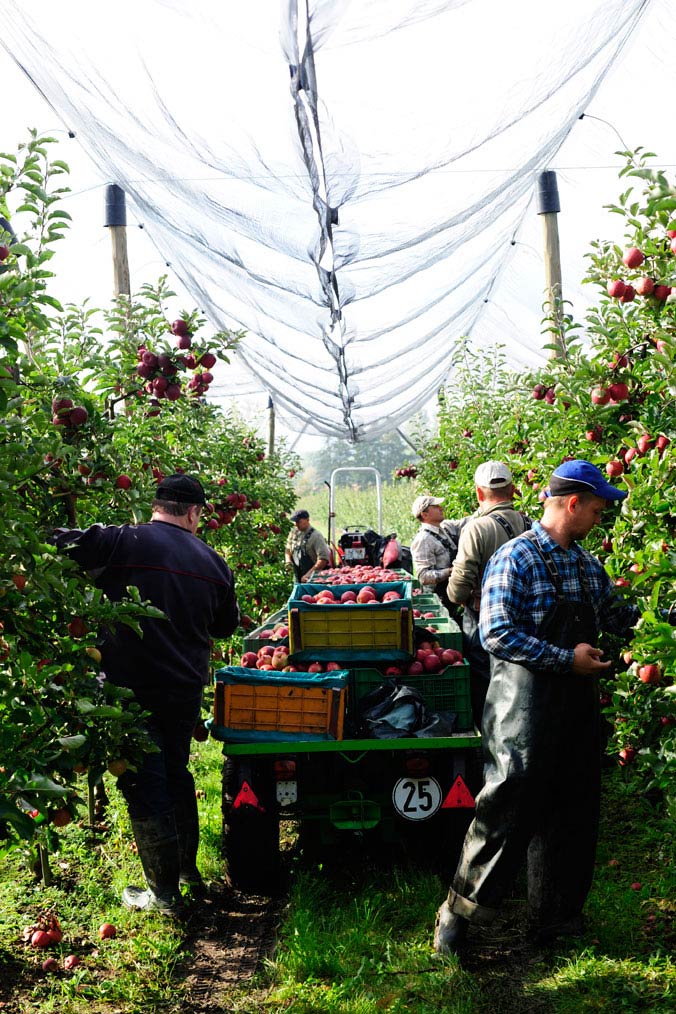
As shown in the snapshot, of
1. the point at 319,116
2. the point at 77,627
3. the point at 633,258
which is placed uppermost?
the point at 319,116

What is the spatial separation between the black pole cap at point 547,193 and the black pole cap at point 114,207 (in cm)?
284

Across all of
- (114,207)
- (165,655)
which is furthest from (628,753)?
(114,207)

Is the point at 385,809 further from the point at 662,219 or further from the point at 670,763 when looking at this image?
the point at 662,219

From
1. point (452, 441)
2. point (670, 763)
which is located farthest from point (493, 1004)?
point (452, 441)

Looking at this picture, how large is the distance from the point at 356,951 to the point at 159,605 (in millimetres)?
1615

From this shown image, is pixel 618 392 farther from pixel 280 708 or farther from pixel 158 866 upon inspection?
pixel 158 866

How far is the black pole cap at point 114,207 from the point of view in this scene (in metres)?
6.18

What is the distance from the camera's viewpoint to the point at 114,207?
20.4ft

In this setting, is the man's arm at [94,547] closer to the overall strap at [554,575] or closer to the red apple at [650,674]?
the overall strap at [554,575]

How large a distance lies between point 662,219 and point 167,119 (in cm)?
228

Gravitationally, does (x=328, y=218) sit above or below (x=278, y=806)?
above

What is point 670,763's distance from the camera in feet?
10.1

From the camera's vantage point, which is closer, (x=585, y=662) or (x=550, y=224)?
(x=585, y=662)

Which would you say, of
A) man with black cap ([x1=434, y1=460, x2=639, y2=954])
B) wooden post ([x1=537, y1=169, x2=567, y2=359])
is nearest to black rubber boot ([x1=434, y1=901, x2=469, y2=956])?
man with black cap ([x1=434, y1=460, x2=639, y2=954])
